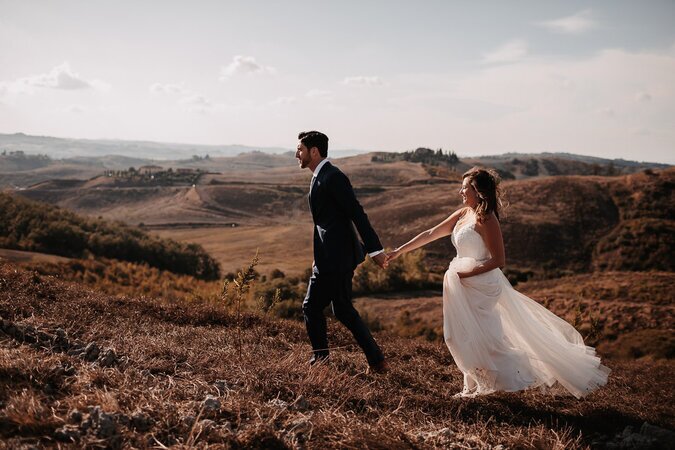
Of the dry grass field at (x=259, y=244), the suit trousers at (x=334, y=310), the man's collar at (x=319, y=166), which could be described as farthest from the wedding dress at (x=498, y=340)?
the dry grass field at (x=259, y=244)

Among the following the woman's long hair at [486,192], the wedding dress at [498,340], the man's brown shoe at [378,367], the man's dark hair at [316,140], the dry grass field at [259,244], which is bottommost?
the dry grass field at [259,244]

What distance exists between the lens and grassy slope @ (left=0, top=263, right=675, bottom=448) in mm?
2789

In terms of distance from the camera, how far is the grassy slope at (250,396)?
279 centimetres

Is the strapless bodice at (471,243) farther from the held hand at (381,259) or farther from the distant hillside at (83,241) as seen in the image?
the distant hillside at (83,241)

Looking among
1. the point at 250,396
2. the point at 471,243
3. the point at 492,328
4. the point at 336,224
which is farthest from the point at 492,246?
the point at 250,396

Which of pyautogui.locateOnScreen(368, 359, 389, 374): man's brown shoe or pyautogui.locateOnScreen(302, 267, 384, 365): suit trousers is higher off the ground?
pyautogui.locateOnScreen(302, 267, 384, 365): suit trousers

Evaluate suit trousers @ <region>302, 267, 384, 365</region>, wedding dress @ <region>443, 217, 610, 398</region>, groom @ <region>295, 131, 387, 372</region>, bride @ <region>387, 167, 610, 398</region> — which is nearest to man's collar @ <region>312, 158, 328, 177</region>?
groom @ <region>295, 131, 387, 372</region>

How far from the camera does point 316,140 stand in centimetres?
497

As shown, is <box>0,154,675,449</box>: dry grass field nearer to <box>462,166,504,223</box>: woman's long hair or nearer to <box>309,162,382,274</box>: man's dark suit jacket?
<box>462,166,504,223</box>: woman's long hair

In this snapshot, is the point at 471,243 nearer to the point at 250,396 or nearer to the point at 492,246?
the point at 492,246

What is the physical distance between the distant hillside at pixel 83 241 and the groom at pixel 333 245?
26790 mm

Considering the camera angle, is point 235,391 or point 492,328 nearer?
point 235,391

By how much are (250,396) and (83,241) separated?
1328 inches

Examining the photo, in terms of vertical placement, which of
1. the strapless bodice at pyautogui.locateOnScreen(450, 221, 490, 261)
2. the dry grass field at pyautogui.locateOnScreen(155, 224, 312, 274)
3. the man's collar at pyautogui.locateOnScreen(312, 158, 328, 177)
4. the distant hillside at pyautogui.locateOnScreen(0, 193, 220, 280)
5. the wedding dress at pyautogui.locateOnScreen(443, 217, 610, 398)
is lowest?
the dry grass field at pyautogui.locateOnScreen(155, 224, 312, 274)
